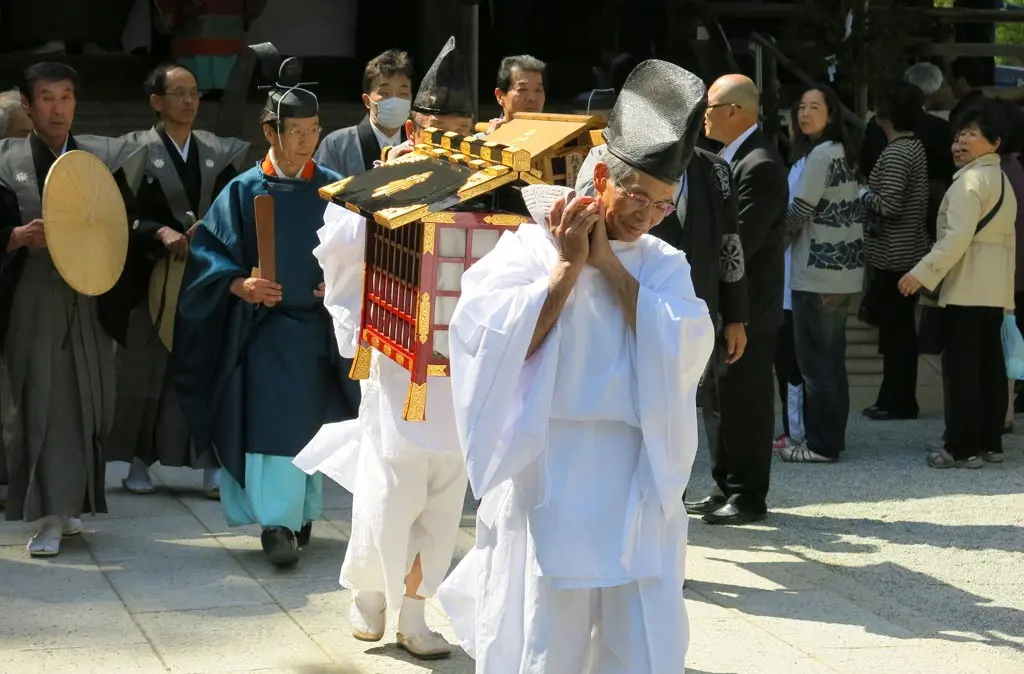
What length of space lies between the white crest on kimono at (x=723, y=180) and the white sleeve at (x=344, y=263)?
168cm

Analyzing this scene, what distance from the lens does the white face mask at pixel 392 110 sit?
21.9 ft

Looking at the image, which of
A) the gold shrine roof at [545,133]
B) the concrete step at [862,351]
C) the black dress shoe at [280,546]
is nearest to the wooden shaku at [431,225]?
the gold shrine roof at [545,133]

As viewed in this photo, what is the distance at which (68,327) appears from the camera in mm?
6199

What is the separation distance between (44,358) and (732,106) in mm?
2983

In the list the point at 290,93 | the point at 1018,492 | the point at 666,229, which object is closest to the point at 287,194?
the point at 290,93

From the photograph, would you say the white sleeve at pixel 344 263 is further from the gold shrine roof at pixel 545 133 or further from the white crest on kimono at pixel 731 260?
the white crest on kimono at pixel 731 260

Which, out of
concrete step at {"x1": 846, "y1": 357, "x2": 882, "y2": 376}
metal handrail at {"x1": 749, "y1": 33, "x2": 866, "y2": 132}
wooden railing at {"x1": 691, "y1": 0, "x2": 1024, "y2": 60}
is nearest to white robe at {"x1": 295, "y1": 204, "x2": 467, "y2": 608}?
concrete step at {"x1": 846, "y1": 357, "x2": 882, "y2": 376}

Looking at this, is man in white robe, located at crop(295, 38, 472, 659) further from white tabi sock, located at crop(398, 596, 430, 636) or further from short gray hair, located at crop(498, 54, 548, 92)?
short gray hair, located at crop(498, 54, 548, 92)

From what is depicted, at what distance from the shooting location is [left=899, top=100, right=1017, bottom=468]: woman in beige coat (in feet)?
26.6

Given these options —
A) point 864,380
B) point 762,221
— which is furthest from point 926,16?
point 762,221

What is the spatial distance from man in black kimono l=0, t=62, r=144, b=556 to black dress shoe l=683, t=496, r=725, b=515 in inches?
99.3

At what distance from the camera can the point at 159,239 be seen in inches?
271

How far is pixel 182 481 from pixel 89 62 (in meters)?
7.16

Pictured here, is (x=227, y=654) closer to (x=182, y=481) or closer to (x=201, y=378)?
(x=201, y=378)
